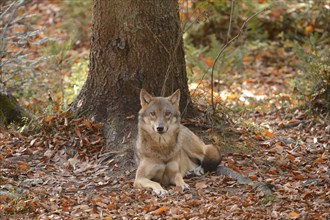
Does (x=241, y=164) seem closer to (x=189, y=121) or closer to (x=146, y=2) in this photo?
(x=189, y=121)

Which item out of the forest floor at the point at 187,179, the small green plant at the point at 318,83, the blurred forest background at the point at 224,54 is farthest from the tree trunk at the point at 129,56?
the small green plant at the point at 318,83

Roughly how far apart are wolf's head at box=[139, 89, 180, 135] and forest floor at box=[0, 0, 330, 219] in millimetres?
825

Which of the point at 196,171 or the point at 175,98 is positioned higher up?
the point at 175,98

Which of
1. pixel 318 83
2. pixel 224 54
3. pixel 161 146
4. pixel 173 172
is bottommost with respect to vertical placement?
pixel 173 172

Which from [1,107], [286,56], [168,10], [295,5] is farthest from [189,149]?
[295,5]

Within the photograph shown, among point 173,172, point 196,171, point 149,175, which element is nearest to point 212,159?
point 196,171

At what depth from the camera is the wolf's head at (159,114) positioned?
8.87 metres

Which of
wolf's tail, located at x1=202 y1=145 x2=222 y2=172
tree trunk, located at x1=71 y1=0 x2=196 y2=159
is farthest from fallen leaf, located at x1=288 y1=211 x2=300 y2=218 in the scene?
tree trunk, located at x1=71 y1=0 x2=196 y2=159

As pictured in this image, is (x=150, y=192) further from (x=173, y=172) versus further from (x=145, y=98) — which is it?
(x=145, y=98)

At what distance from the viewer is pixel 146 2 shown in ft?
32.2

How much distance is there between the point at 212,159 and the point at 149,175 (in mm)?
976

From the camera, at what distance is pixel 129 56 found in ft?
32.5

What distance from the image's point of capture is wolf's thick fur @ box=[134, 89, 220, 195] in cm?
891

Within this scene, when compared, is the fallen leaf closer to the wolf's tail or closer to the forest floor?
the forest floor
